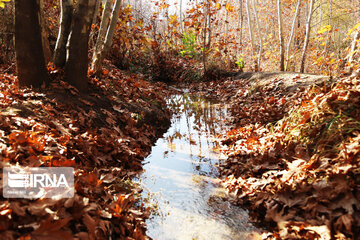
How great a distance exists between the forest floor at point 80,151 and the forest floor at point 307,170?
136 cm

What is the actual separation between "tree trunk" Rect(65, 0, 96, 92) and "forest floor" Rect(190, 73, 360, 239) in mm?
3151

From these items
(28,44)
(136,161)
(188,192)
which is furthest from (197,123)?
(28,44)

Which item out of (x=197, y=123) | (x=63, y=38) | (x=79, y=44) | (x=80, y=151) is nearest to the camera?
(x=80, y=151)

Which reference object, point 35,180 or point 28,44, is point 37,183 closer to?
point 35,180

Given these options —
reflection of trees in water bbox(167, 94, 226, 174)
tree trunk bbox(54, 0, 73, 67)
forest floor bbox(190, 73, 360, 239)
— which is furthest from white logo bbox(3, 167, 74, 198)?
tree trunk bbox(54, 0, 73, 67)

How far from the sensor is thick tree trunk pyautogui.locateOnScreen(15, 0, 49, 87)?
3.48 metres

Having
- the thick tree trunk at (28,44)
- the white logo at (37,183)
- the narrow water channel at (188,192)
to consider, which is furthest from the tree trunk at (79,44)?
the white logo at (37,183)

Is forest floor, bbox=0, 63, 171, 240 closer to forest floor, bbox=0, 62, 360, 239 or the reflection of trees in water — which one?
forest floor, bbox=0, 62, 360, 239

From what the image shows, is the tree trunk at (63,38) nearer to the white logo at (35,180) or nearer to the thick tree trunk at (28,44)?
the thick tree trunk at (28,44)

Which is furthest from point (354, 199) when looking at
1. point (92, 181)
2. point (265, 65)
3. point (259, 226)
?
point (265, 65)

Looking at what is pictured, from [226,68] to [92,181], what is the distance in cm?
1116

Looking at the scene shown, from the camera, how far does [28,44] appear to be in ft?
11.9

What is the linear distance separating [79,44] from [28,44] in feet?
2.86

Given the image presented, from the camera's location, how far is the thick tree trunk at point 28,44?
348 centimetres
